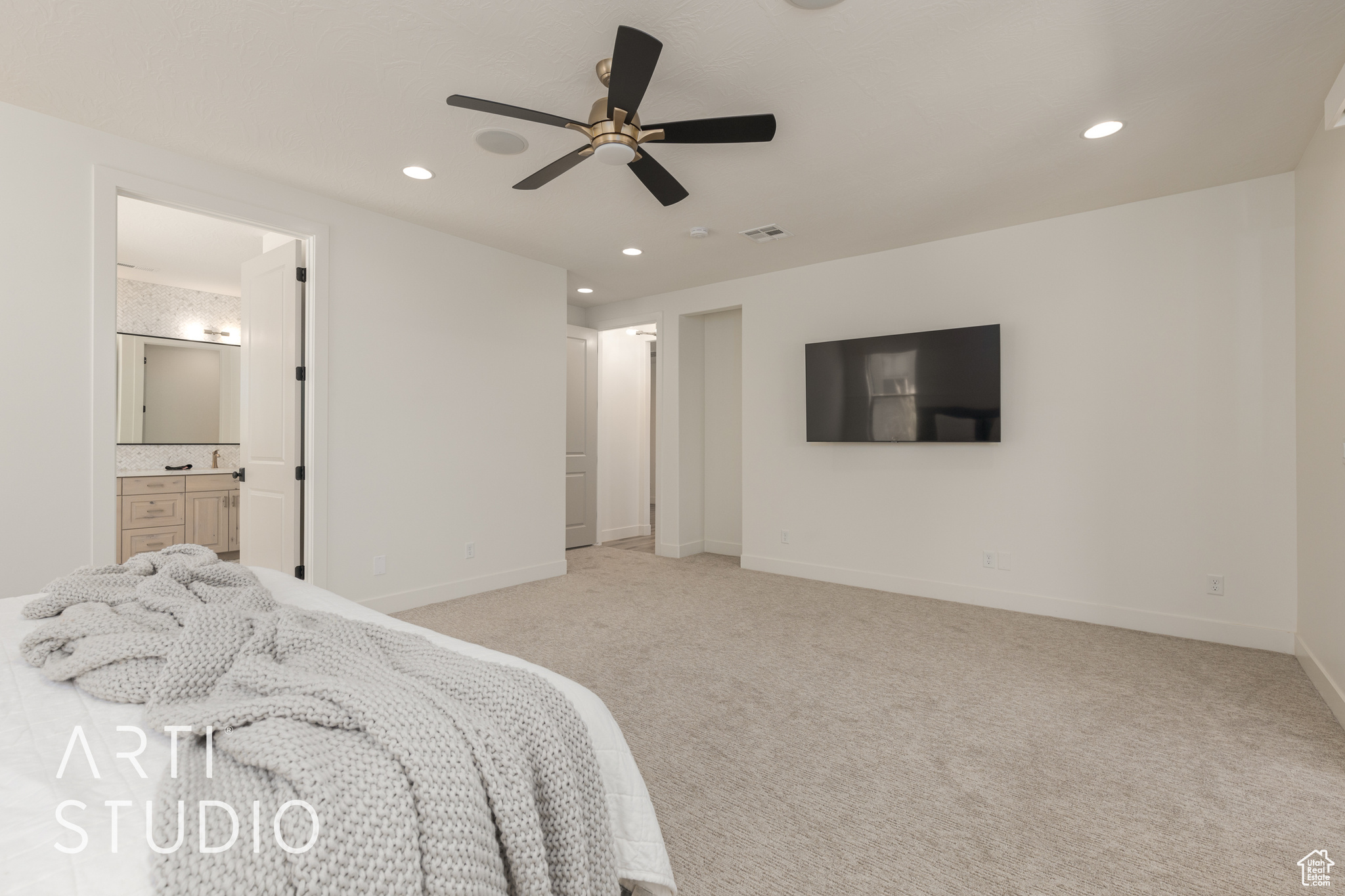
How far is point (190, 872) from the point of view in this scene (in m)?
0.66

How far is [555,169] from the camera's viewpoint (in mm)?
2549

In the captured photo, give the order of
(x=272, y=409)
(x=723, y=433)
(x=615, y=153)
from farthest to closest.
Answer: (x=723, y=433) < (x=272, y=409) < (x=615, y=153)

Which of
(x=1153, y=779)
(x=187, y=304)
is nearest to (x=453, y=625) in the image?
(x=1153, y=779)

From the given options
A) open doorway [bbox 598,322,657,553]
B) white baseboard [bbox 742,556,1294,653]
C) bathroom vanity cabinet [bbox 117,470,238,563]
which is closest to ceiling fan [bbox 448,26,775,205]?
white baseboard [bbox 742,556,1294,653]

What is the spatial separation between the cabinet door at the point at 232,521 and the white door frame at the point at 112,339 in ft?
8.91

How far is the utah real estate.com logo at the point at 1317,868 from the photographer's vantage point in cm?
151

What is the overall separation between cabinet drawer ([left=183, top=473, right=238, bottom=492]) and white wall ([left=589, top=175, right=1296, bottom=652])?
5.16 m

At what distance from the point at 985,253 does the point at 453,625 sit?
428 cm

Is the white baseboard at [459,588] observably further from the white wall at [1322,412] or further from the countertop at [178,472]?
the white wall at [1322,412]

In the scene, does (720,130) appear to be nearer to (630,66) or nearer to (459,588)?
(630,66)

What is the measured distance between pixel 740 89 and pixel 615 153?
2.02ft

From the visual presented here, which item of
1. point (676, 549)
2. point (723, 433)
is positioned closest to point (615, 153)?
point (723, 433)

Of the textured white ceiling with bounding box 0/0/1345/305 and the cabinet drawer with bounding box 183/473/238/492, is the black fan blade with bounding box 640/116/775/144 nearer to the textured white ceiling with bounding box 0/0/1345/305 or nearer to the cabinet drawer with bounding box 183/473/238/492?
the textured white ceiling with bounding box 0/0/1345/305

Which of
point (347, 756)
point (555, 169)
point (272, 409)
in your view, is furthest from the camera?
point (272, 409)
